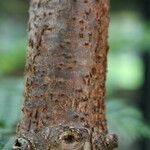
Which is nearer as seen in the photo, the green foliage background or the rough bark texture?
the rough bark texture

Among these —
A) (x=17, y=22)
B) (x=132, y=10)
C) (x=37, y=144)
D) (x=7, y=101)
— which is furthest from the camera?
(x=17, y=22)

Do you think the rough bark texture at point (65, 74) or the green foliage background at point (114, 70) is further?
the green foliage background at point (114, 70)

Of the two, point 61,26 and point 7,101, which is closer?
point 61,26

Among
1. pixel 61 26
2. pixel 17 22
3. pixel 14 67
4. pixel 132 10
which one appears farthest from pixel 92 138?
pixel 17 22

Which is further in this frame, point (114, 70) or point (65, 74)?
point (114, 70)

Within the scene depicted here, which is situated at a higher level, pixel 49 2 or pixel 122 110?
pixel 49 2

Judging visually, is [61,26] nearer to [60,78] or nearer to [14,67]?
[60,78]

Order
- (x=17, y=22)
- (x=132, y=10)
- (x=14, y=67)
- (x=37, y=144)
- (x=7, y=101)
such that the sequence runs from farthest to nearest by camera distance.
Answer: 1. (x=17, y=22)
2. (x=132, y=10)
3. (x=14, y=67)
4. (x=7, y=101)
5. (x=37, y=144)
